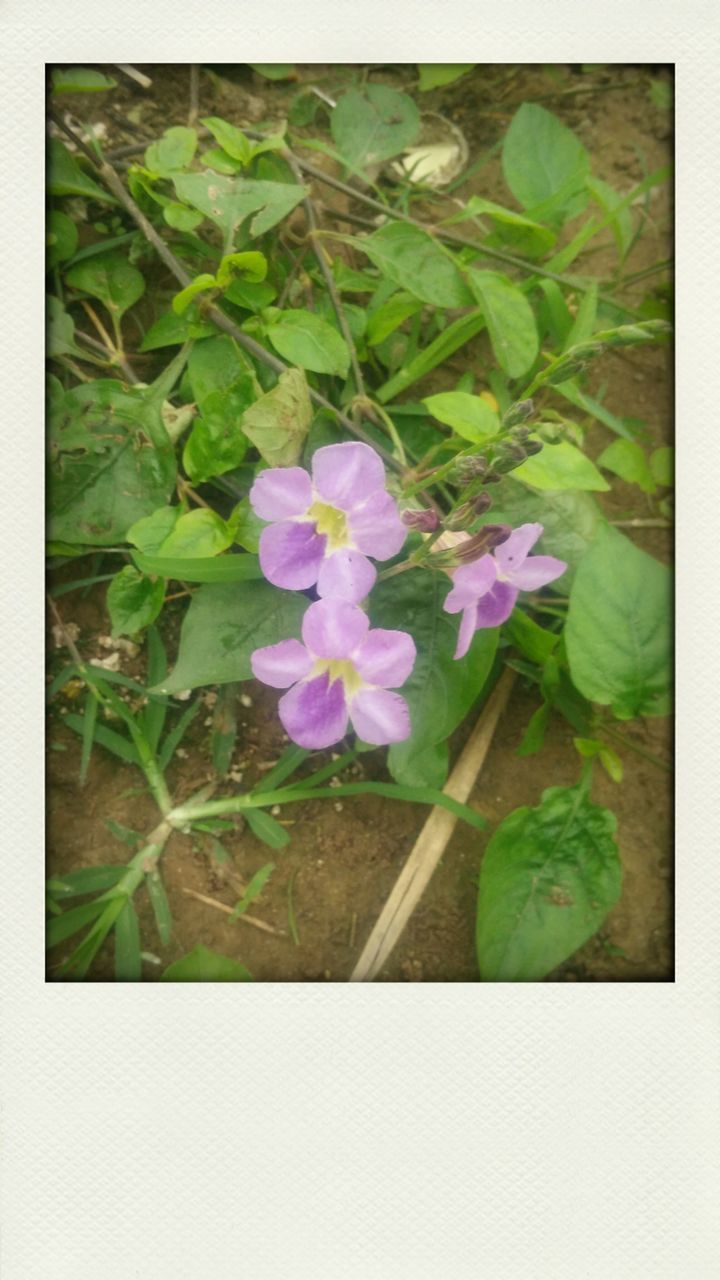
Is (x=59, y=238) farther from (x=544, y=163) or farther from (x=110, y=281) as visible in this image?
(x=544, y=163)

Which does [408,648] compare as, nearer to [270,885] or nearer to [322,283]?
[270,885]

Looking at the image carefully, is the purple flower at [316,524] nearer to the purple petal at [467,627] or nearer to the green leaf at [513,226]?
the purple petal at [467,627]

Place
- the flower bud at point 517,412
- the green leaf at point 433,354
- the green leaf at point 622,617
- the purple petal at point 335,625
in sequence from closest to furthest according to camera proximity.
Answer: the flower bud at point 517,412
the purple petal at point 335,625
the green leaf at point 622,617
the green leaf at point 433,354

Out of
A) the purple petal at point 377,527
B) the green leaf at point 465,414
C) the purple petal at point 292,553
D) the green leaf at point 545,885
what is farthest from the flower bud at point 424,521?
the green leaf at point 545,885
